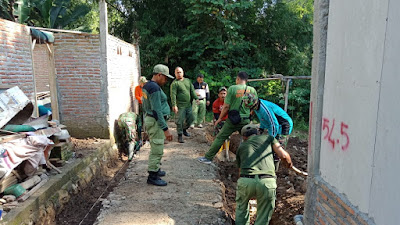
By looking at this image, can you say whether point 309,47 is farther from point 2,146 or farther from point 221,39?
point 2,146

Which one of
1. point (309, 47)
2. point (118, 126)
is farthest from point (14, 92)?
point (309, 47)

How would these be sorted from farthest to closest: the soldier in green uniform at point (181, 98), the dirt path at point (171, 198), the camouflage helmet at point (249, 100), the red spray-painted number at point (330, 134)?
the soldier in green uniform at point (181, 98)
the camouflage helmet at point (249, 100)
the dirt path at point (171, 198)
the red spray-painted number at point (330, 134)

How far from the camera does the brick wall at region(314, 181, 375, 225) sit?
2.38 m

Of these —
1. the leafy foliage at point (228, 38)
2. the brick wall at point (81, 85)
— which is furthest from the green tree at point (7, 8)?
the brick wall at point (81, 85)

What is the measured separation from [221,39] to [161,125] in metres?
9.08

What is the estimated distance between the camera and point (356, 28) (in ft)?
8.11

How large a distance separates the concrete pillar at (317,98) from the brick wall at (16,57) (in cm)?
500

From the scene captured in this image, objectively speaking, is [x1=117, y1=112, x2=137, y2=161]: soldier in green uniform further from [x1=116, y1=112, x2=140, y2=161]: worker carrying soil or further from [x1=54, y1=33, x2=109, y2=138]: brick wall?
[x1=54, y1=33, x2=109, y2=138]: brick wall

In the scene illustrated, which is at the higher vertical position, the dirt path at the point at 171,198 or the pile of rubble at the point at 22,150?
the pile of rubble at the point at 22,150

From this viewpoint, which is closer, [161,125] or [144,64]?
[161,125]

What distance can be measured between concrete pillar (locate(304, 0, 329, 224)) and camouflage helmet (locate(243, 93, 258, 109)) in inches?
63.7

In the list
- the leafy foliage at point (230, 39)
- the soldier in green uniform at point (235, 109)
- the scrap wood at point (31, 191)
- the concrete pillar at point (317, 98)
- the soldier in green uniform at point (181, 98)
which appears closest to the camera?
the concrete pillar at point (317, 98)

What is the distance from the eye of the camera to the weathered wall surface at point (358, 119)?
1.95 metres

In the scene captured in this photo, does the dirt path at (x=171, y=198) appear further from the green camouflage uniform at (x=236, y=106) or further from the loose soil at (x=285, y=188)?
the green camouflage uniform at (x=236, y=106)
